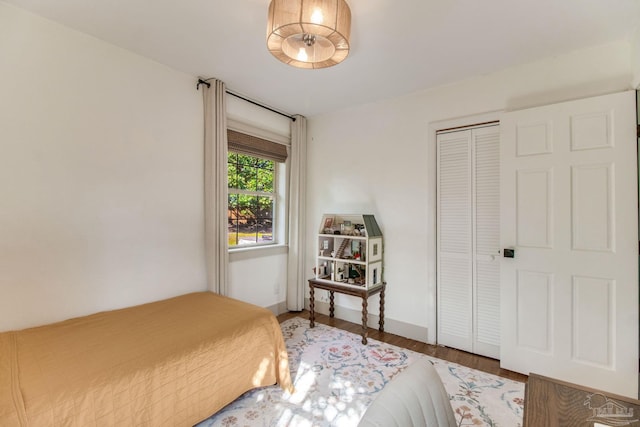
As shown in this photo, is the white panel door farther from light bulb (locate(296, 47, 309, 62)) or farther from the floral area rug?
light bulb (locate(296, 47, 309, 62))

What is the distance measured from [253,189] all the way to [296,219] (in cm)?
66

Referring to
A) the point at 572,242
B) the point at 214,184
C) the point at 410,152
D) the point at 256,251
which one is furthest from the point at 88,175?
the point at 572,242

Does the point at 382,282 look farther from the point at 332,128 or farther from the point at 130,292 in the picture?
the point at 130,292

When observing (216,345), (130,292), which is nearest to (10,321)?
(130,292)

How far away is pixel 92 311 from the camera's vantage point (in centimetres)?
211

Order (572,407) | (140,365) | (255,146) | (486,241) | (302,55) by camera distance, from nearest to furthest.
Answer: (572,407)
(140,365)
(302,55)
(486,241)
(255,146)

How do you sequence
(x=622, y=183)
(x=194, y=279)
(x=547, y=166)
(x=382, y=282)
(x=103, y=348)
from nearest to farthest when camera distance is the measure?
(x=103, y=348), (x=622, y=183), (x=547, y=166), (x=194, y=279), (x=382, y=282)

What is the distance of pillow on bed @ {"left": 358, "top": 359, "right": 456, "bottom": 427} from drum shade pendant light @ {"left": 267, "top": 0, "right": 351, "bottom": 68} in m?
1.53

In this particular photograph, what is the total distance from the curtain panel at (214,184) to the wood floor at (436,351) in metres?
1.12

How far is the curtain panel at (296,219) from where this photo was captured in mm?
3721

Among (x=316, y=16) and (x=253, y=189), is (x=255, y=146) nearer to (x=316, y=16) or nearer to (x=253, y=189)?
(x=253, y=189)

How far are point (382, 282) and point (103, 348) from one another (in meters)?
2.49

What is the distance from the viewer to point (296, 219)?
3.72 m

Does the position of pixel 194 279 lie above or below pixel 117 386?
above
